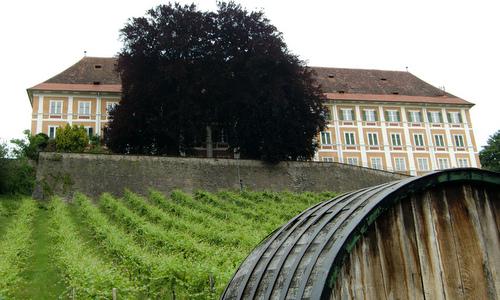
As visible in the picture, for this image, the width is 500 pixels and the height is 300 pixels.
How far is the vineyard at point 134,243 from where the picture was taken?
1081 centimetres

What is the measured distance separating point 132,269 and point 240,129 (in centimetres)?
2312

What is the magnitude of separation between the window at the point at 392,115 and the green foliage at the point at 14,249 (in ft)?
118

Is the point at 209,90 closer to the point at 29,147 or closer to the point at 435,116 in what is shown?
the point at 29,147

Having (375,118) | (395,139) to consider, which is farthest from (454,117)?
(375,118)

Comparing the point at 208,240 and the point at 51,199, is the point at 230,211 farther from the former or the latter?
the point at 51,199

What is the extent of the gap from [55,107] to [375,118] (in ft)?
95.3

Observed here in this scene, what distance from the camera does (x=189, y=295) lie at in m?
10.2

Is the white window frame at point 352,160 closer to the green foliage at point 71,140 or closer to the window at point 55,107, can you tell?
the green foliage at point 71,140

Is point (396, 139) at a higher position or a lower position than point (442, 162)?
higher

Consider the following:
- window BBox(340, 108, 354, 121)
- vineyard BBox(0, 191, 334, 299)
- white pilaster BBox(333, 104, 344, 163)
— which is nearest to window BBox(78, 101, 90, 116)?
vineyard BBox(0, 191, 334, 299)

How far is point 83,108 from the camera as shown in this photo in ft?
148

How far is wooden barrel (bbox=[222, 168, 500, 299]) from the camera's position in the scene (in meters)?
3.21

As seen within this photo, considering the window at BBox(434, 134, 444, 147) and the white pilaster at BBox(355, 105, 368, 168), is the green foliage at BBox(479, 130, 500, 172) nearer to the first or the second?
the window at BBox(434, 134, 444, 147)

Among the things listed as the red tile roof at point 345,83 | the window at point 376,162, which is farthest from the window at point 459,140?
the window at point 376,162
